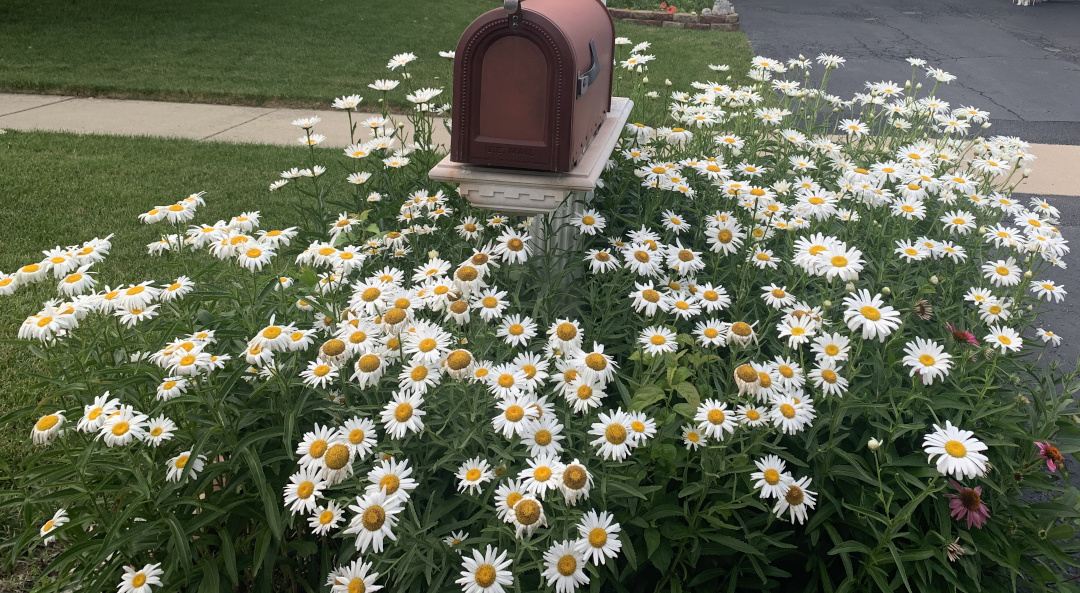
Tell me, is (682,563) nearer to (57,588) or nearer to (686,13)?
(57,588)

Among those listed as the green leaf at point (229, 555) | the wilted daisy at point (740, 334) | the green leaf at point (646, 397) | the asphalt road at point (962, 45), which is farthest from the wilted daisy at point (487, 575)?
the asphalt road at point (962, 45)

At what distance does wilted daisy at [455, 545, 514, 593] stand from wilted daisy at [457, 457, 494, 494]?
0.16 meters

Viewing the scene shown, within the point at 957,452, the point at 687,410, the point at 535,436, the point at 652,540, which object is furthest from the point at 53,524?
the point at 957,452

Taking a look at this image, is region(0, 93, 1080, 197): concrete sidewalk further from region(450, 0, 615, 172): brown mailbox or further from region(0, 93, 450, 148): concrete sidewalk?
region(450, 0, 615, 172): brown mailbox

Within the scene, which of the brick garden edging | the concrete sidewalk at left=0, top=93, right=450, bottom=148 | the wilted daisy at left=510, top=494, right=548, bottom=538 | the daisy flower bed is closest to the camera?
the wilted daisy at left=510, top=494, right=548, bottom=538

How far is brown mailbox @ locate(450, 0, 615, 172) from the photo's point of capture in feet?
8.15

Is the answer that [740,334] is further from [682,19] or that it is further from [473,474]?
[682,19]

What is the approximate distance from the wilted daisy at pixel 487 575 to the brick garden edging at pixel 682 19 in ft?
38.9

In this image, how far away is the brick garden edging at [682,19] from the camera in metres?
12.3

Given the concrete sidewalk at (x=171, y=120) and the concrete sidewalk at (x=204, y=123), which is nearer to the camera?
the concrete sidewalk at (x=204, y=123)

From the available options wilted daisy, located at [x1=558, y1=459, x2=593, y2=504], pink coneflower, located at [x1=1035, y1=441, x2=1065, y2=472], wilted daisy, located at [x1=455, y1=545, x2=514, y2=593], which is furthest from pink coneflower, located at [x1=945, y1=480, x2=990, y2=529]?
wilted daisy, located at [x1=455, y1=545, x2=514, y2=593]

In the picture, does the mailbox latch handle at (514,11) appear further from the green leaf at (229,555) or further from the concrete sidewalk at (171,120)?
the concrete sidewalk at (171,120)

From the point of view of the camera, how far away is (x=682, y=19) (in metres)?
12.6

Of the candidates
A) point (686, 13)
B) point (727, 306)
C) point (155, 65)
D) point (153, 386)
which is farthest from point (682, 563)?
point (686, 13)
